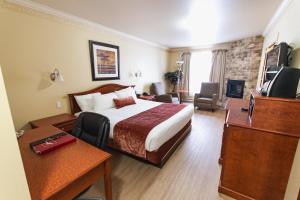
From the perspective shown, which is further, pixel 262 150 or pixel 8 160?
→ pixel 262 150

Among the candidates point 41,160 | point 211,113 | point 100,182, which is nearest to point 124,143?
point 100,182

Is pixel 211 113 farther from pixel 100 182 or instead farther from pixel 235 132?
pixel 100 182

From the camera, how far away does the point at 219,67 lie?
17.8 feet

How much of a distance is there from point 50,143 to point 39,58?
1809 millimetres

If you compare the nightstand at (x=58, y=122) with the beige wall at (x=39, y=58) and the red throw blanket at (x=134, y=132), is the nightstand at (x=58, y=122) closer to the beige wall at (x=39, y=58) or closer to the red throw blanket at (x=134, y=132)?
the beige wall at (x=39, y=58)

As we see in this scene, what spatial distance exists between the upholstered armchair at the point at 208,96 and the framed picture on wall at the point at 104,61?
10.2ft

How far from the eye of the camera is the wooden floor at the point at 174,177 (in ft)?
5.65

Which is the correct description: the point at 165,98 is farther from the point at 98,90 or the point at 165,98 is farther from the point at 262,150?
the point at 262,150

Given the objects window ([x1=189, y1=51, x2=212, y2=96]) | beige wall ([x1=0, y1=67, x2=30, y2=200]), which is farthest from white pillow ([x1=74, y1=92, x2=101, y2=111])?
window ([x1=189, y1=51, x2=212, y2=96])

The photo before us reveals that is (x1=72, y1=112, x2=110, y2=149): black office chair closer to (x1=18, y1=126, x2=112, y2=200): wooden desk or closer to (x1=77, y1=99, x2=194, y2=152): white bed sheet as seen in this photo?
(x1=18, y1=126, x2=112, y2=200): wooden desk

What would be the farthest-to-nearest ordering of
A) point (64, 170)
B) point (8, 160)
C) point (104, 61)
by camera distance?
point (104, 61)
point (64, 170)
point (8, 160)

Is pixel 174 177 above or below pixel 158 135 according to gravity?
below

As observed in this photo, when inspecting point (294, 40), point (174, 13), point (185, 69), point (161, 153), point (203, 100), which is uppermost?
point (174, 13)

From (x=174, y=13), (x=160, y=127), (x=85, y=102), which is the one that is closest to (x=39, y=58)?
(x=85, y=102)
